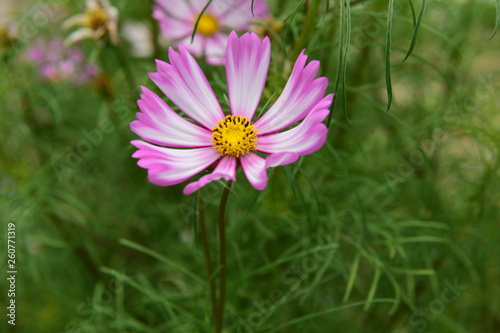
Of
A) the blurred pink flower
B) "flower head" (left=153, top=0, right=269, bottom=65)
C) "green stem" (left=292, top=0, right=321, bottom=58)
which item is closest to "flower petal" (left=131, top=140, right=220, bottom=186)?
"green stem" (left=292, top=0, right=321, bottom=58)

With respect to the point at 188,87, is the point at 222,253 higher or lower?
lower

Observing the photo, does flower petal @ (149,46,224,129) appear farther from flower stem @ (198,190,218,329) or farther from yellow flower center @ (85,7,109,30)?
yellow flower center @ (85,7,109,30)

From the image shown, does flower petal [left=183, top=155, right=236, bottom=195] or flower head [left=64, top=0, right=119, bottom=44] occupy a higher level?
flower head [left=64, top=0, right=119, bottom=44]

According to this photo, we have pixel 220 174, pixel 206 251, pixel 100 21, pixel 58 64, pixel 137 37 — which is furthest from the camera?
pixel 137 37

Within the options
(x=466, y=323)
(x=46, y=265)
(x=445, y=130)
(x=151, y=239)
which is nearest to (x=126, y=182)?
(x=151, y=239)

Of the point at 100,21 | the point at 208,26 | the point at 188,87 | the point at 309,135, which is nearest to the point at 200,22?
the point at 208,26

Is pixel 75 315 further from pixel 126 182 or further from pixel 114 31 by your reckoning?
pixel 114 31

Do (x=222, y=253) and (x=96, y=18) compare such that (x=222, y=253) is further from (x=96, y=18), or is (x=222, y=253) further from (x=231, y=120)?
(x=96, y=18)
